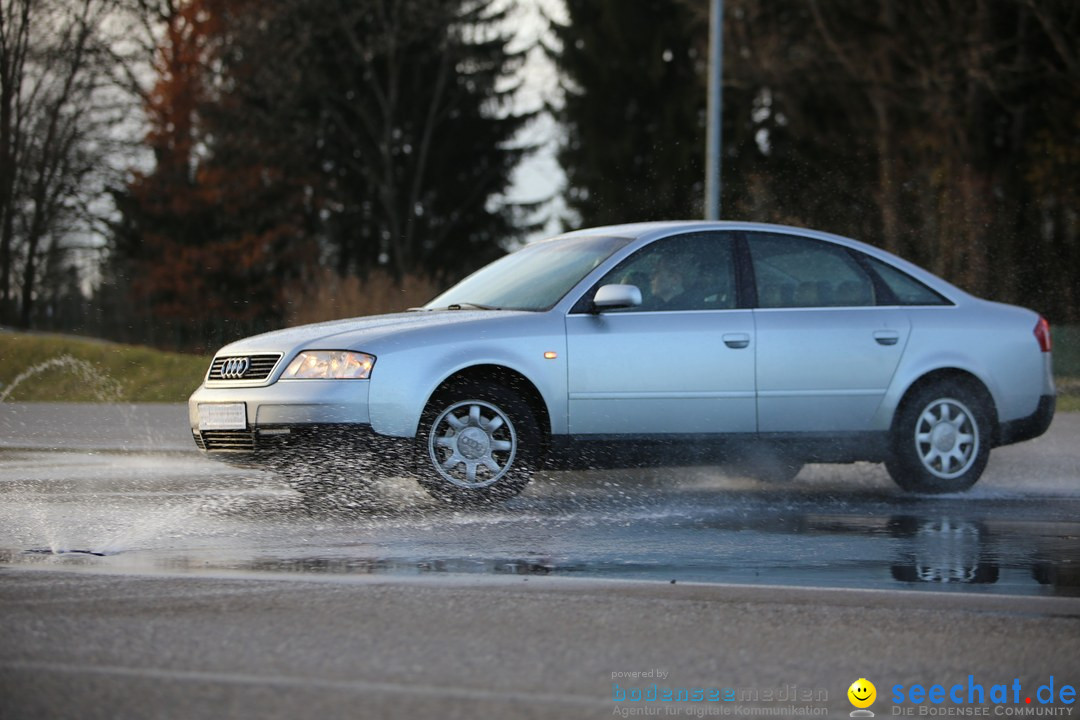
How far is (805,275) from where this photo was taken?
985 centimetres

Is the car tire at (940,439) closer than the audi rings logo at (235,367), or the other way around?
the audi rings logo at (235,367)

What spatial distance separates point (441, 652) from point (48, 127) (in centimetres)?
3728

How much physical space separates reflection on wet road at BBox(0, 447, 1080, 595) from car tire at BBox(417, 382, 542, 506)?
18 cm

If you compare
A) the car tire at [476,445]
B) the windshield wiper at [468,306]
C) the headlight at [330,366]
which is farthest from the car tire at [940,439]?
the headlight at [330,366]

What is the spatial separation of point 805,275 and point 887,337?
61 cm

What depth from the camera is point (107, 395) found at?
18578mm

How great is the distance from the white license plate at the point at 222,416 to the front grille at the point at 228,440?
1.1 inches

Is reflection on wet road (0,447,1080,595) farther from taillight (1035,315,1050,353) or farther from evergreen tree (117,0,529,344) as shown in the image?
evergreen tree (117,0,529,344)

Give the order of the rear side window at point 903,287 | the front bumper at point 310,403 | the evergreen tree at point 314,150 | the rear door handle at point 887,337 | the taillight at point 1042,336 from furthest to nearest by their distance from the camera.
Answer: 1. the evergreen tree at point 314,150
2. the taillight at point 1042,336
3. the rear side window at point 903,287
4. the rear door handle at point 887,337
5. the front bumper at point 310,403

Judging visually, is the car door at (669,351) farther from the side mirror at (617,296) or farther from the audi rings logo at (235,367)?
the audi rings logo at (235,367)

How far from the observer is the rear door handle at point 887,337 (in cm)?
980

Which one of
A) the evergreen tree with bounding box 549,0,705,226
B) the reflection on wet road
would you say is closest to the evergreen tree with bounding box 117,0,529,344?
the evergreen tree with bounding box 549,0,705,226

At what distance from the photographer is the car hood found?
28.6 feet

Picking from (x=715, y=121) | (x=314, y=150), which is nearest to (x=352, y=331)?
(x=715, y=121)
